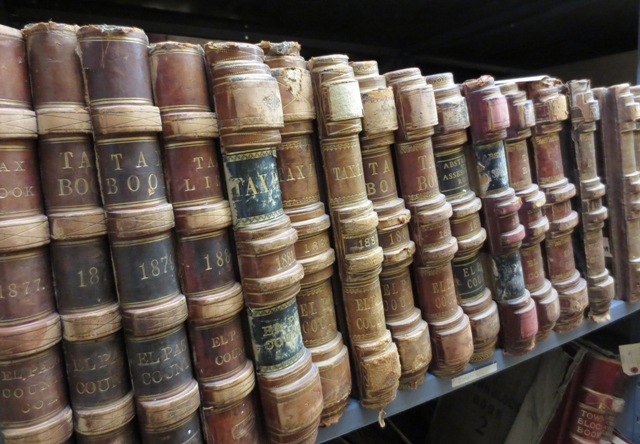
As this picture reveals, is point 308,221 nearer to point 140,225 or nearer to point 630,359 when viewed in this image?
point 140,225

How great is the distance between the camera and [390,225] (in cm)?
71

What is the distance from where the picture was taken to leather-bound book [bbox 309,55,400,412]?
65cm

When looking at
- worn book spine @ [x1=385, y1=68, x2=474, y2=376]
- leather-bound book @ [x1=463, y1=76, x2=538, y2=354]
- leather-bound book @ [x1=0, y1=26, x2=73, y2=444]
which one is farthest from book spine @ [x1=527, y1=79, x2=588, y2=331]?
leather-bound book @ [x1=0, y1=26, x2=73, y2=444]

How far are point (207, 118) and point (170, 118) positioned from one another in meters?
0.04

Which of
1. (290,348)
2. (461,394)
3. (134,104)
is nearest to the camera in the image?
(134,104)

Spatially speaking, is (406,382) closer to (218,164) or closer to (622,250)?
(218,164)

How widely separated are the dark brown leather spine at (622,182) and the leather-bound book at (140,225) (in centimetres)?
94

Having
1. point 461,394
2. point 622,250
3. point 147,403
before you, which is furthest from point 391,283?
point 461,394

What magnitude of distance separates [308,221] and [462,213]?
0.28m

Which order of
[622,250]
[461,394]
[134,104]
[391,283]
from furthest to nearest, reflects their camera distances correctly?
[461,394] → [622,250] → [391,283] → [134,104]

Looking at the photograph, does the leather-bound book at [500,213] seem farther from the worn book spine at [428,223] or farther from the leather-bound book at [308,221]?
the leather-bound book at [308,221]

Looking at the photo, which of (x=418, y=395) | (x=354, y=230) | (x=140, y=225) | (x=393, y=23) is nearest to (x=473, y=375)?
(x=418, y=395)

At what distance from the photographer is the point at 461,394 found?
56.8 inches

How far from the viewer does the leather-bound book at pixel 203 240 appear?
558mm
